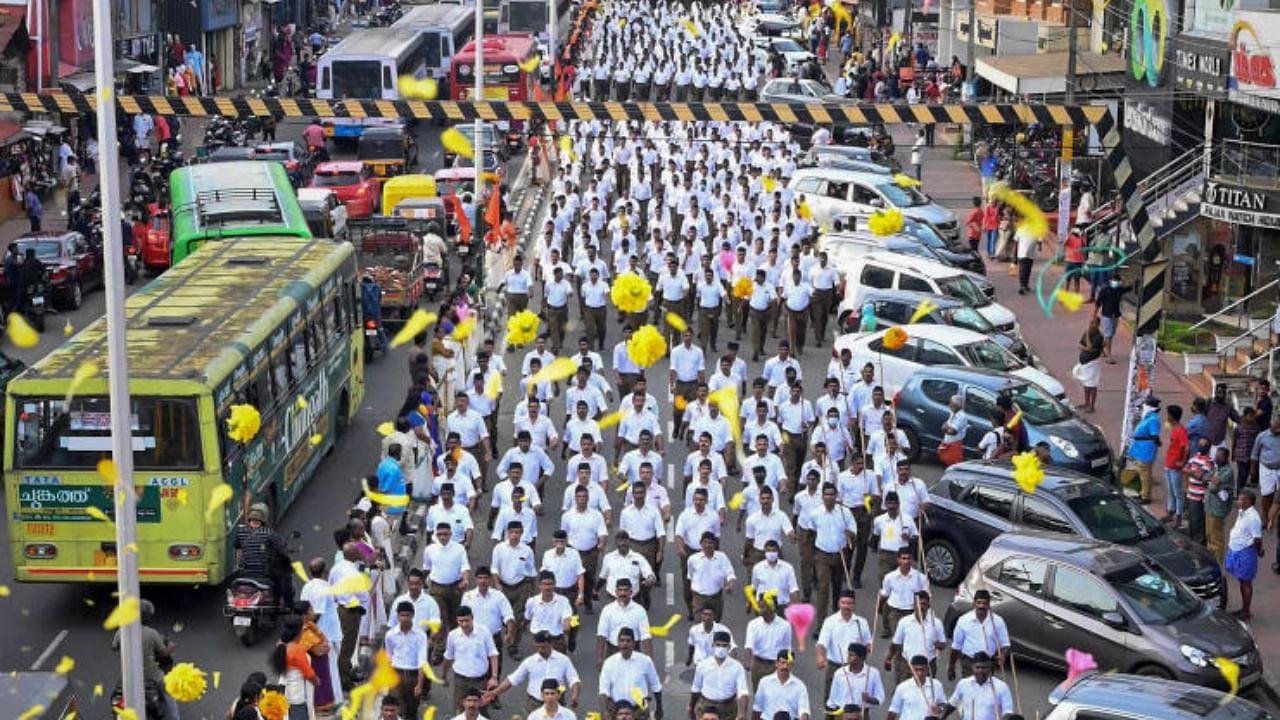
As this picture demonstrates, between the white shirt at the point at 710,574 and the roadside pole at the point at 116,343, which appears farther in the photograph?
the white shirt at the point at 710,574

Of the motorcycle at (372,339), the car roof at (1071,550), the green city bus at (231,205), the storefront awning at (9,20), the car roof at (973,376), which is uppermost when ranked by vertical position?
the storefront awning at (9,20)

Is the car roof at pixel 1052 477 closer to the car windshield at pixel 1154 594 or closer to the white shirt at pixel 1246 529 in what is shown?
the white shirt at pixel 1246 529

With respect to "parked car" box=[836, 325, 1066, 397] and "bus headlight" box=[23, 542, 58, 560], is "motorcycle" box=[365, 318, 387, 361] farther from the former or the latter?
"bus headlight" box=[23, 542, 58, 560]

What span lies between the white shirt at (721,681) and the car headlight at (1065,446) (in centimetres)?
913

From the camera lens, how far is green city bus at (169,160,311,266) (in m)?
28.9

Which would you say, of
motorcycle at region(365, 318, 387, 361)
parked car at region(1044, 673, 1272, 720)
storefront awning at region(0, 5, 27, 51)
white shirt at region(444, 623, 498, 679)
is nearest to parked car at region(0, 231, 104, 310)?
motorcycle at region(365, 318, 387, 361)

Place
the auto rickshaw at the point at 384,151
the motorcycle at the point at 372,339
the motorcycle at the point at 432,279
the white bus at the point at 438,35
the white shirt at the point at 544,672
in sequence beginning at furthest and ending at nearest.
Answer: the white bus at the point at 438,35
the auto rickshaw at the point at 384,151
the motorcycle at the point at 432,279
the motorcycle at the point at 372,339
the white shirt at the point at 544,672

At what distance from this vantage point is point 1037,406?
24703 mm

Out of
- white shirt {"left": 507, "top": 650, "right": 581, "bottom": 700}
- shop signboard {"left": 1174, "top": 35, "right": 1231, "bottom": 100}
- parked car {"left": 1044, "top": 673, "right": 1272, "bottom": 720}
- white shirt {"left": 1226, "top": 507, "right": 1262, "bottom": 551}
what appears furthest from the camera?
shop signboard {"left": 1174, "top": 35, "right": 1231, "bottom": 100}

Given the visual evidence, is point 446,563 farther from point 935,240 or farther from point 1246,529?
point 935,240

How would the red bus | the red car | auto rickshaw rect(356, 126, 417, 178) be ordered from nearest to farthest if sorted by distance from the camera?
the red car
auto rickshaw rect(356, 126, 417, 178)
the red bus

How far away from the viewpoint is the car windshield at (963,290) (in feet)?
100

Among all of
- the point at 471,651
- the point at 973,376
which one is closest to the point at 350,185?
the point at 973,376

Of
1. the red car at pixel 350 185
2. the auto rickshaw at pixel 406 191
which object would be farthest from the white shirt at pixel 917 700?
the red car at pixel 350 185
